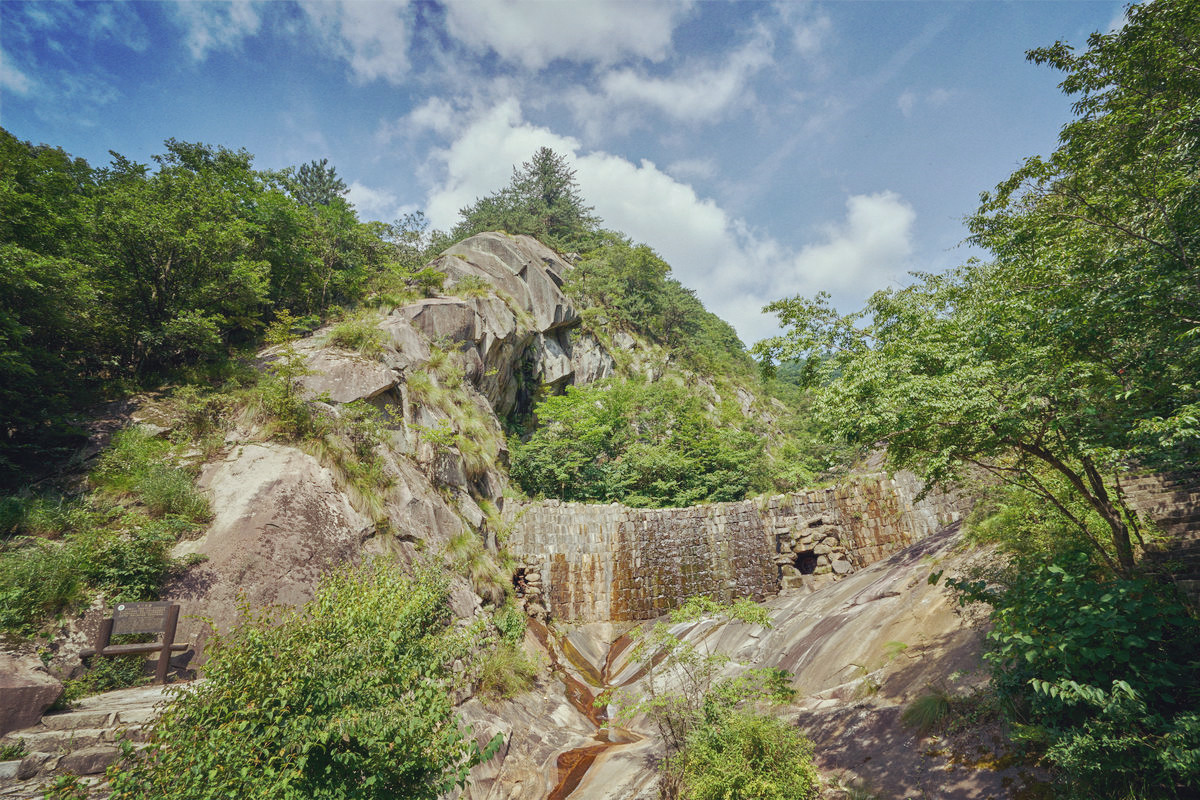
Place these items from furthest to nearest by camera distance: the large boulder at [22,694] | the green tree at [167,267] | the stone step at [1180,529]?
the green tree at [167,267], the stone step at [1180,529], the large boulder at [22,694]

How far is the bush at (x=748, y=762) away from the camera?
→ 573cm

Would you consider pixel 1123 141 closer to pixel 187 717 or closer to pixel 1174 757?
pixel 1174 757

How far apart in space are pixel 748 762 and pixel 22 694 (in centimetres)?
785

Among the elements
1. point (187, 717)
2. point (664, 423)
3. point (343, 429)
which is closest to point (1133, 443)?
point (187, 717)

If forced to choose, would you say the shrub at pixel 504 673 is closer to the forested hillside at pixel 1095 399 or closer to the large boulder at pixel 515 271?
the forested hillside at pixel 1095 399

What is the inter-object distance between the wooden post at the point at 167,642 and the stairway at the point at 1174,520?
11538 mm

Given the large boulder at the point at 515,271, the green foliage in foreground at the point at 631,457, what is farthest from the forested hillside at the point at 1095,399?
the large boulder at the point at 515,271

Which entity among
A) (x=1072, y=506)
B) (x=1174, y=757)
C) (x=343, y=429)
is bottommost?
(x=1174, y=757)

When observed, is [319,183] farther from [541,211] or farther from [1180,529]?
[1180,529]

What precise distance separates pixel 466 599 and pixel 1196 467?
12.1 metres

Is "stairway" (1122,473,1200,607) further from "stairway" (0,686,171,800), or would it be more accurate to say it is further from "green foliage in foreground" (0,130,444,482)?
"green foliage in foreground" (0,130,444,482)

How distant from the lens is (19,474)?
8.73 meters

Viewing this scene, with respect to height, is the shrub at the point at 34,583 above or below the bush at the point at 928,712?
above

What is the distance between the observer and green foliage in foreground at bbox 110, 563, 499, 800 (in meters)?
3.29
